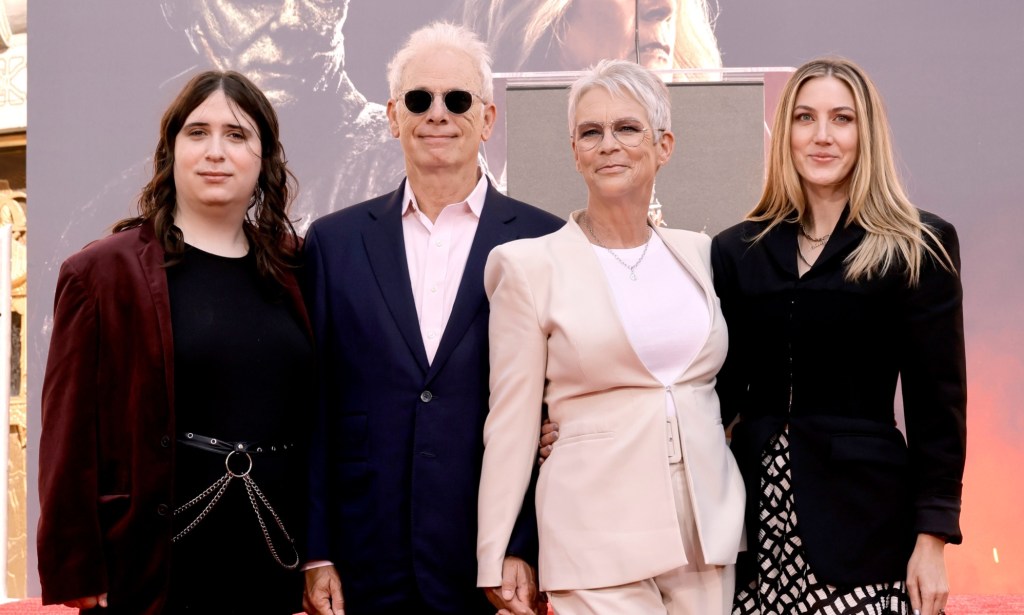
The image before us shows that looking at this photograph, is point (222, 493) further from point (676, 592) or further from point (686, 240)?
point (686, 240)

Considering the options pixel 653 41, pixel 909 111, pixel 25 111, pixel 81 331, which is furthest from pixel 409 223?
pixel 25 111

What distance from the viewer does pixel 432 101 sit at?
265cm

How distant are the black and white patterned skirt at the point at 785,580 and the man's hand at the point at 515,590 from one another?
46 centimetres

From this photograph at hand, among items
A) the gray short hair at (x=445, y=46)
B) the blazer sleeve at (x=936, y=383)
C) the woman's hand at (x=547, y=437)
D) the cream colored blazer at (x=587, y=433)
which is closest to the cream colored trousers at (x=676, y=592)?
the cream colored blazer at (x=587, y=433)

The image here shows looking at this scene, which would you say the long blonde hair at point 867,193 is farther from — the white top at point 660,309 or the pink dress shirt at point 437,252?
the pink dress shirt at point 437,252

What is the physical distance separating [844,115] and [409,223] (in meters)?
1.04

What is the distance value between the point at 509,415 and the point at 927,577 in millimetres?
910

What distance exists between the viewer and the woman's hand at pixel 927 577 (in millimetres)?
2188

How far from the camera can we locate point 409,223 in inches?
105

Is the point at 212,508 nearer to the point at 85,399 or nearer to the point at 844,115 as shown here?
the point at 85,399

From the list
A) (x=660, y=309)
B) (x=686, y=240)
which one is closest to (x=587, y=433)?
(x=660, y=309)

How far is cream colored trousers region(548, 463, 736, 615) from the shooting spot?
7.29 feet

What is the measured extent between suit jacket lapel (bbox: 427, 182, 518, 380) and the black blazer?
645 mm

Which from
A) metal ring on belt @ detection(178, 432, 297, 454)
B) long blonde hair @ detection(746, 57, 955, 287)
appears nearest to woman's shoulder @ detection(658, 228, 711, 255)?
long blonde hair @ detection(746, 57, 955, 287)
